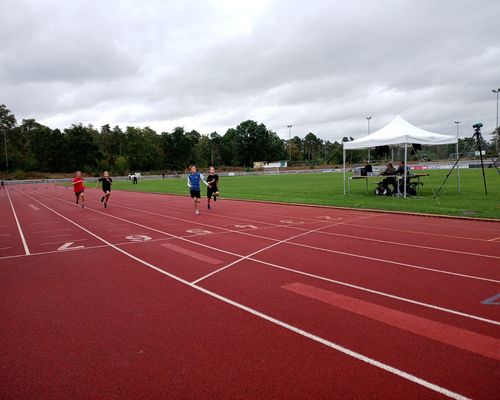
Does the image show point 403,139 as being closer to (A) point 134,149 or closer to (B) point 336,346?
(B) point 336,346

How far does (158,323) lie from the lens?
4.51m

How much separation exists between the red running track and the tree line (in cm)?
7994

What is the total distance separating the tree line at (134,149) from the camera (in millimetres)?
96188

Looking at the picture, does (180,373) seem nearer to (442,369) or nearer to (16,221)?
(442,369)

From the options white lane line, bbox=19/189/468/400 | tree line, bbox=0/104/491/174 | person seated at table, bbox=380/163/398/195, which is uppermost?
tree line, bbox=0/104/491/174

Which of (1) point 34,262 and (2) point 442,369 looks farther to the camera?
(1) point 34,262

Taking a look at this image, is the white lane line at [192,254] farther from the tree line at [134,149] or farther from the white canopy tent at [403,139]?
the tree line at [134,149]

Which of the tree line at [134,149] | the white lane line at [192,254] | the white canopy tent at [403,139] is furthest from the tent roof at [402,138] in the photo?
the tree line at [134,149]

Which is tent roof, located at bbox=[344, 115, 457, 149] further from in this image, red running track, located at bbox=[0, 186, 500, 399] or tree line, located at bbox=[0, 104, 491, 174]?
tree line, located at bbox=[0, 104, 491, 174]

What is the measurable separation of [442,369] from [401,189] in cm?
1732

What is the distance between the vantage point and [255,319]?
180 inches

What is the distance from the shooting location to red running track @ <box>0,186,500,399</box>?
3.24m

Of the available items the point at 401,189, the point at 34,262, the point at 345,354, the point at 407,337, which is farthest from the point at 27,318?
the point at 401,189

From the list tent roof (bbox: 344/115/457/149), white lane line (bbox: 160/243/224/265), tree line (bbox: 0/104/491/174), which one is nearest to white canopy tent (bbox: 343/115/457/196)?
tent roof (bbox: 344/115/457/149)
